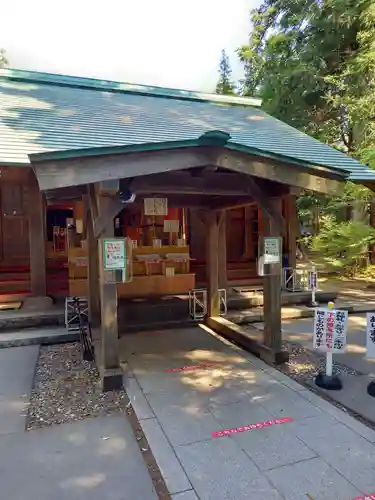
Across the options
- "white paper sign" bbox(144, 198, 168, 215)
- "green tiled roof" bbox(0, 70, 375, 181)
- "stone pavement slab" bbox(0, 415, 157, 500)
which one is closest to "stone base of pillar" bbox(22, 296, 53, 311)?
"white paper sign" bbox(144, 198, 168, 215)

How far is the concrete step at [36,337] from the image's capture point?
5.77 meters

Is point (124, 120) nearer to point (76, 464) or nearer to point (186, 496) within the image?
point (76, 464)

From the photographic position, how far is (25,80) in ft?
27.3

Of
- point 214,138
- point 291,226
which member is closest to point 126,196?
point 214,138

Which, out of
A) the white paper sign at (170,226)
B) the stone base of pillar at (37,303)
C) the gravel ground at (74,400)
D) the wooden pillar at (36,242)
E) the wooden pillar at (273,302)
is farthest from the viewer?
the white paper sign at (170,226)

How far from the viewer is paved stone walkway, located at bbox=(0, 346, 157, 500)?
8.09 feet

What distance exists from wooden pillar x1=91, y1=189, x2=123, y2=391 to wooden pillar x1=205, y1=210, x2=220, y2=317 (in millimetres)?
2942

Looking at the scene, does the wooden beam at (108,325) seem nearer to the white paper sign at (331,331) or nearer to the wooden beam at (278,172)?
the wooden beam at (278,172)

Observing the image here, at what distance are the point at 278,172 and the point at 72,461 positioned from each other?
136 inches

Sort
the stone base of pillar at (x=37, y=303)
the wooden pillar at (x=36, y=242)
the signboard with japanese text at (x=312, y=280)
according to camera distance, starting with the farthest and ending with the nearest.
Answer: the signboard with japanese text at (x=312, y=280) → the wooden pillar at (x=36, y=242) → the stone base of pillar at (x=37, y=303)

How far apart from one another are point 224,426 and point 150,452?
72 centimetres

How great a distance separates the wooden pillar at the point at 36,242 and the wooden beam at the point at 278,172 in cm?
478

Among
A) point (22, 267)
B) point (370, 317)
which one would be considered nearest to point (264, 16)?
point (22, 267)

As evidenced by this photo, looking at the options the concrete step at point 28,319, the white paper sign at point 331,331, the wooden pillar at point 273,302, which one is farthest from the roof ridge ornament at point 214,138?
the concrete step at point 28,319
